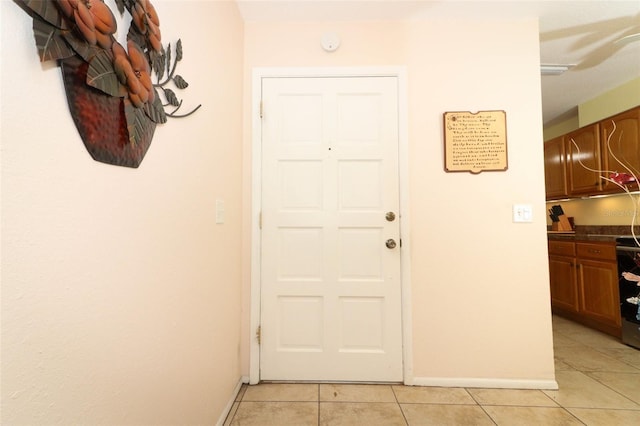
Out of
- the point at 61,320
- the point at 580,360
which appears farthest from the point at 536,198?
the point at 61,320

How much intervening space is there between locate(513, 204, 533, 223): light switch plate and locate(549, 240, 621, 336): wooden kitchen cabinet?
5.05ft

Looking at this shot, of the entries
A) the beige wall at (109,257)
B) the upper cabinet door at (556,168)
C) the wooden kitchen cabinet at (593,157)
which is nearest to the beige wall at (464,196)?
the beige wall at (109,257)

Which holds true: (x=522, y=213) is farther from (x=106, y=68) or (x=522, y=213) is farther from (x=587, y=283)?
(x=106, y=68)

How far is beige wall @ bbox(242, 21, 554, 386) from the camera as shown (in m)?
1.79

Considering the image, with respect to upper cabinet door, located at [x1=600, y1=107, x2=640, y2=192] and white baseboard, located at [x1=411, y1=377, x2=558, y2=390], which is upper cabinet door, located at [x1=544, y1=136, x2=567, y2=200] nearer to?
upper cabinet door, located at [x1=600, y1=107, x2=640, y2=192]

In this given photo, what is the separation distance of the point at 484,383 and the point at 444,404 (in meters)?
0.36

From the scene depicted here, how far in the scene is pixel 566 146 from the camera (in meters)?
3.43

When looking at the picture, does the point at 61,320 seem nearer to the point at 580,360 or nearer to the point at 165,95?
the point at 165,95

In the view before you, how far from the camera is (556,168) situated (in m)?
3.59

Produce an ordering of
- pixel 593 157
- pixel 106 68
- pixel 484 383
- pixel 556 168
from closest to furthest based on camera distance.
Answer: pixel 106 68
pixel 484 383
pixel 593 157
pixel 556 168

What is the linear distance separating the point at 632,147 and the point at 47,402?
13.8 feet

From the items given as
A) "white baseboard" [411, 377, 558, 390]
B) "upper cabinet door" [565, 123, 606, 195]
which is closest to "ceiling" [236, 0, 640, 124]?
"upper cabinet door" [565, 123, 606, 195]

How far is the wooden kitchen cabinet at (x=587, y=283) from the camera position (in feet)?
8.43

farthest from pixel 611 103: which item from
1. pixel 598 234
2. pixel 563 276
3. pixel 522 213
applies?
pixel 522 213
